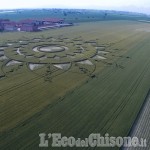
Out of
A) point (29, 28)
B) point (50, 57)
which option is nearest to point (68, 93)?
point (50, 57)

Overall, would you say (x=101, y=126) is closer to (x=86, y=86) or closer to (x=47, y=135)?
(x=47, y=135)

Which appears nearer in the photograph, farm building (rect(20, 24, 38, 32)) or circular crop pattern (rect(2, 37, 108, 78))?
circular crop pattern (rect(2, 37, 108, 78))

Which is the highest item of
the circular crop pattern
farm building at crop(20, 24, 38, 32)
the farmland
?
the farmland

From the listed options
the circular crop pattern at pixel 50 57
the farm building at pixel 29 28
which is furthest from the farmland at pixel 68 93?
the farm building at pixel 29 28

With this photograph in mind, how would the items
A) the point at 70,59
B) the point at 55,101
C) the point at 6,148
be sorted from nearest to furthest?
the point at 6,148
the point at 55,101
the point at 70,59

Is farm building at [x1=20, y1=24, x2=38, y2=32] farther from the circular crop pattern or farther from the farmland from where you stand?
the farmland

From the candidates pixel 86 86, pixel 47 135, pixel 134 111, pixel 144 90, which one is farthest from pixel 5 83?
pixel 144 90

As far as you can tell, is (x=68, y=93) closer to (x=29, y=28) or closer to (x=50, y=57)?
(x=50, y=57)

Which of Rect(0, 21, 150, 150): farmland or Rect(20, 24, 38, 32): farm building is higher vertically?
Rect(0, 21, 150, 150): farmland

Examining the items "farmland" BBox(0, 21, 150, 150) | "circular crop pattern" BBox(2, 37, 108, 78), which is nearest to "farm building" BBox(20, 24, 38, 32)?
"circular crop pattern" BBox(2, 37, 108, 78)
